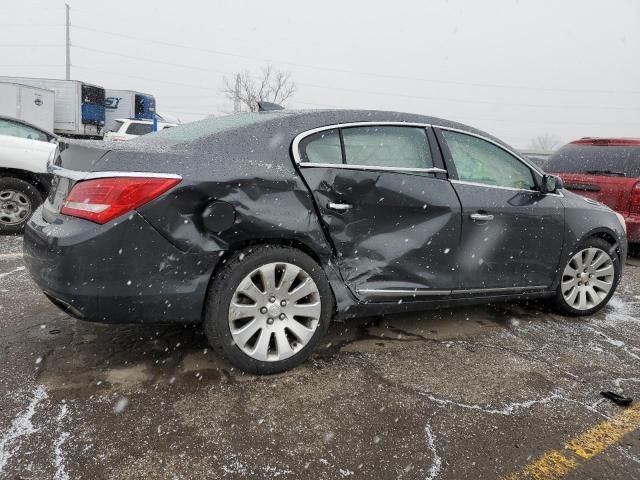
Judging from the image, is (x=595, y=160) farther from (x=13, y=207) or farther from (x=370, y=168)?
(x=13, y=207)

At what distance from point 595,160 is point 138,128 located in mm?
13459

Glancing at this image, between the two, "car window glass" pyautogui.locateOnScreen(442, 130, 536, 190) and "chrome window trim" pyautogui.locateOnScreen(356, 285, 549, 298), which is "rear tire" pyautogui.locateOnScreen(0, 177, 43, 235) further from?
"car window glass" pyautogui.locateOnScreen(442, 130, 536, 190)

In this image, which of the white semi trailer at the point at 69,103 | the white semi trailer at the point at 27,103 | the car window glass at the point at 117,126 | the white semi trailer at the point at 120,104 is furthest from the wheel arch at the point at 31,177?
the white semi trailer at the point at 120,104

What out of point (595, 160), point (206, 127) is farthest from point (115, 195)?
point (595, 160)

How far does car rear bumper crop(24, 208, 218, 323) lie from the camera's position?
2346 millimetres

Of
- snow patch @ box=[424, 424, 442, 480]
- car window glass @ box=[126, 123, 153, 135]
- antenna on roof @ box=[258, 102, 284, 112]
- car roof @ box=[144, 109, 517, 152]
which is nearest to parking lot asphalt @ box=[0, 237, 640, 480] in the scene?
snow patch @ box=[424, 424, 442, 480]

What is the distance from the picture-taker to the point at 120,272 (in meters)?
2.38

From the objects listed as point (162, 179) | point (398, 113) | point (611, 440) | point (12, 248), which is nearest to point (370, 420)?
point (611, 440)

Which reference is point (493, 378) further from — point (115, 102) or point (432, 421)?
point (115, 102)

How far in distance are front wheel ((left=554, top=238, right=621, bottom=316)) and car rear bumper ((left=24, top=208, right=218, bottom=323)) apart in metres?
2.80

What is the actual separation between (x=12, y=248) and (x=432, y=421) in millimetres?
5215

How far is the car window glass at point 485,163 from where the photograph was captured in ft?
10.9

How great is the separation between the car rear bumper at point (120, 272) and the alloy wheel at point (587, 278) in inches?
111

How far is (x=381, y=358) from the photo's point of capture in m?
3.04
